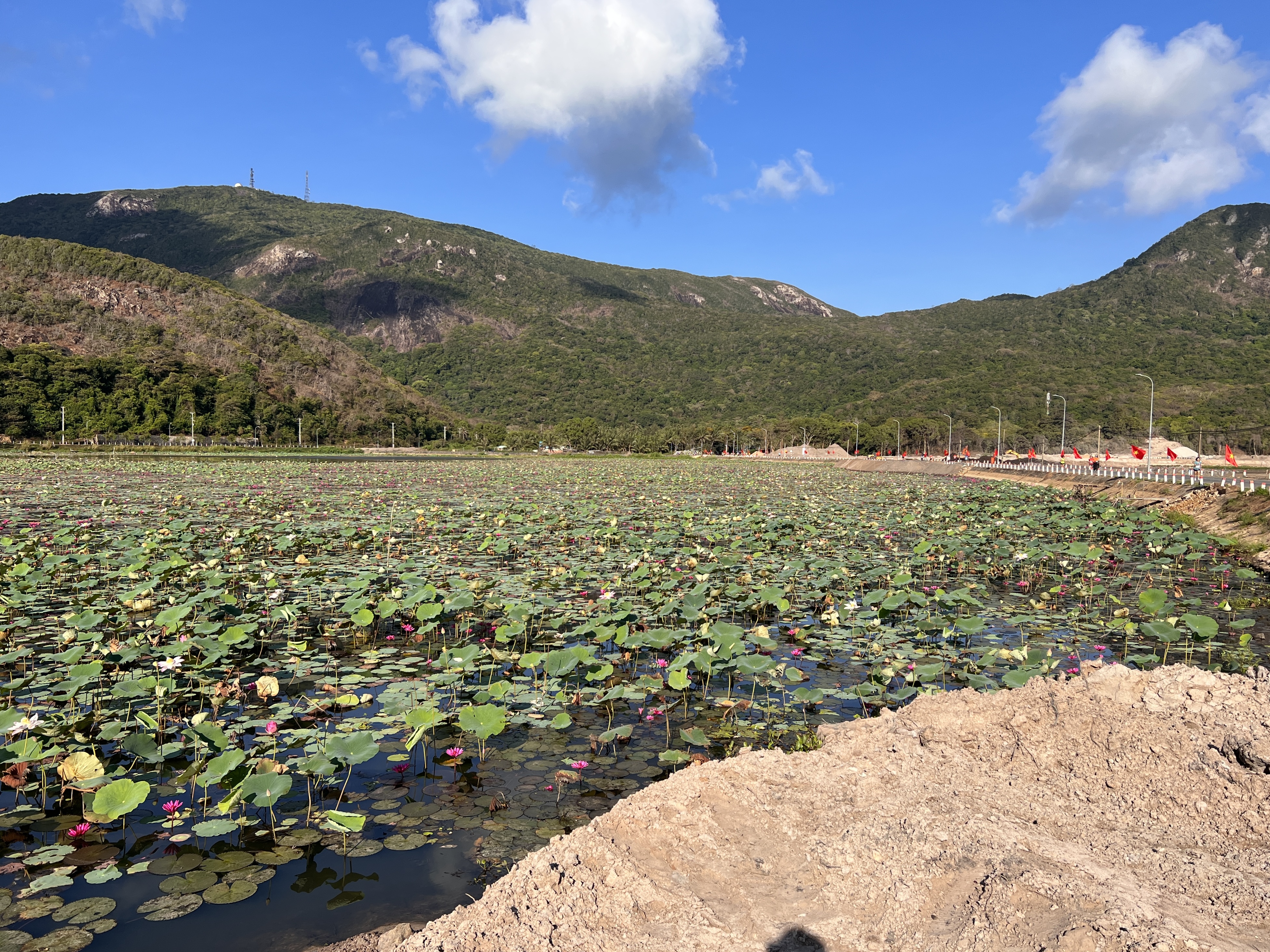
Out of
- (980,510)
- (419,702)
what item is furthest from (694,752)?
(980,510)

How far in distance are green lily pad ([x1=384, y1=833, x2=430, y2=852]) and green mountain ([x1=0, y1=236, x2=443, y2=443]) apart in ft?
317

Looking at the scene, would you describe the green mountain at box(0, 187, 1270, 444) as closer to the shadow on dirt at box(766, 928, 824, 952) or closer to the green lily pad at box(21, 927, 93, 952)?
the shadow on dirt at box(766, 928, 824, 952)

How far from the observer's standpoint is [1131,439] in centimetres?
9644

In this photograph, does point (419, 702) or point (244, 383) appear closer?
point (419, 702)

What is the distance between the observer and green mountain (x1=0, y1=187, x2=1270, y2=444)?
11131 centimetres

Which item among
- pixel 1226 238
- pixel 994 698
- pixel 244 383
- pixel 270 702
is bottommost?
pixel 270 702

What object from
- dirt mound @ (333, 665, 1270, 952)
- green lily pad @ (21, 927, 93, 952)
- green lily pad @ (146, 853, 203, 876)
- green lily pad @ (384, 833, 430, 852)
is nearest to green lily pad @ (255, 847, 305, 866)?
green lily pad @ (146, 853, 203, 876)

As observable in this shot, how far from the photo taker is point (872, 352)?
155625 mm

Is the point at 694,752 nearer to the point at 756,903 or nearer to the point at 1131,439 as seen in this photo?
the point at 756,903

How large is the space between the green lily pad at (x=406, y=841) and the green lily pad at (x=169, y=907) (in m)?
0.93

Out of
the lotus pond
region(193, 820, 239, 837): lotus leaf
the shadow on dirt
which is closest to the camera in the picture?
the shadow on dirt

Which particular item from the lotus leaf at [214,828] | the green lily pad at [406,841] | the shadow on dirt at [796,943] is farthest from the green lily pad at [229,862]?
the shadow on dirt at [796,943]

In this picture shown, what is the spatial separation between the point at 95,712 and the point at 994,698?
6.65 metres

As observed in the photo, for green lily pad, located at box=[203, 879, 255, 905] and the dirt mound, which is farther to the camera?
green lily pad, located at box=[203, 879, 255, 905]
